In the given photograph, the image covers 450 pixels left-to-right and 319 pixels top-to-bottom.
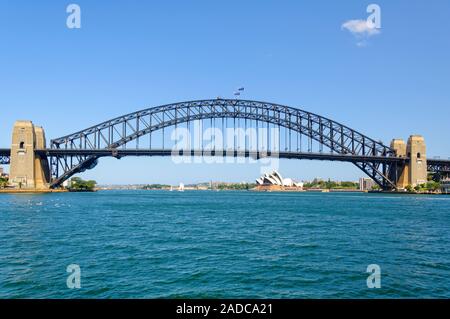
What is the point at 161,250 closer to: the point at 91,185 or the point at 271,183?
the point at 91,185

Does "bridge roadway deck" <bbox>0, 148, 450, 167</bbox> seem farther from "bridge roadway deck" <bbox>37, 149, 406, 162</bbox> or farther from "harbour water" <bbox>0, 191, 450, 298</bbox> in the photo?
"harbour water" <bbox>0, 191, 450, 298</bbox>

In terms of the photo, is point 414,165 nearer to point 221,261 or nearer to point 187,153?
point 187,153

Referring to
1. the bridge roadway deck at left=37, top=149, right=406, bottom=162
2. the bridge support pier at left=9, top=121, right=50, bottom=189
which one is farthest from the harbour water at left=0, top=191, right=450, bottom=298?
the bridge support pier at left=9, top=121, right=50, bottom=189

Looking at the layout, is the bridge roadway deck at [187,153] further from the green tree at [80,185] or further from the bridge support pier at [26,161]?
the green tree at [80,185]

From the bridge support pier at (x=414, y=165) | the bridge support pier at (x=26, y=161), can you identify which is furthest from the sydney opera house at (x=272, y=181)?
the bridge support pier at (x=26, y=161)

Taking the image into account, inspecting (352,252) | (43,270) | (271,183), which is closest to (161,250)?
(43,270)
